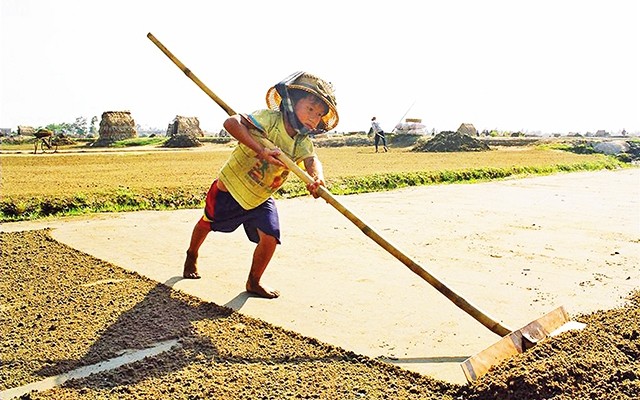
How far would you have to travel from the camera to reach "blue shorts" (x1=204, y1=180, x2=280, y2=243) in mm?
3662

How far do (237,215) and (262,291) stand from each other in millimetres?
491

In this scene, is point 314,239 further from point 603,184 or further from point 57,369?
point 603,184

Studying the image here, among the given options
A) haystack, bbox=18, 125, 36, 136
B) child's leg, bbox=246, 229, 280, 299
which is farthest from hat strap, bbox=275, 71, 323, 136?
haystack, bbox=18, 125, 36, 136

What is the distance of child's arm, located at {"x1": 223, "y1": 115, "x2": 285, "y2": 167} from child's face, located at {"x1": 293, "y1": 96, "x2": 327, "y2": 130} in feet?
0.98

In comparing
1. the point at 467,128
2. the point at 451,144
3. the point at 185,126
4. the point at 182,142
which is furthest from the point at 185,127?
the point at 451,144

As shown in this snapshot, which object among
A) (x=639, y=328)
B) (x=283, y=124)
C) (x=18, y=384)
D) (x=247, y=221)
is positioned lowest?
(x=18, y=384)

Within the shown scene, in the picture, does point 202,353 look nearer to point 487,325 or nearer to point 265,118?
point 487,325

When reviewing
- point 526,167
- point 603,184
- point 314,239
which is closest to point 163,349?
point 314,239

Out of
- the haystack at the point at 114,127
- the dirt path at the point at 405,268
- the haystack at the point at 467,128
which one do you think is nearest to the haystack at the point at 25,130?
the haystack at the point at 114,127

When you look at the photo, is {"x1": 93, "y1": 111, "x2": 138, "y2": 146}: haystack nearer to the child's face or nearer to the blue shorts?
the blue shorts

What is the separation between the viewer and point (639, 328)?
8.91 ft

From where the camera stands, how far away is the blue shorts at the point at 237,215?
3.66 metres

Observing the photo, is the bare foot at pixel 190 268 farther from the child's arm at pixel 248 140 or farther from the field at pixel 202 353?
the child's arm at pixel 248 140

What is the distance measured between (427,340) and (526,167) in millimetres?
11150
